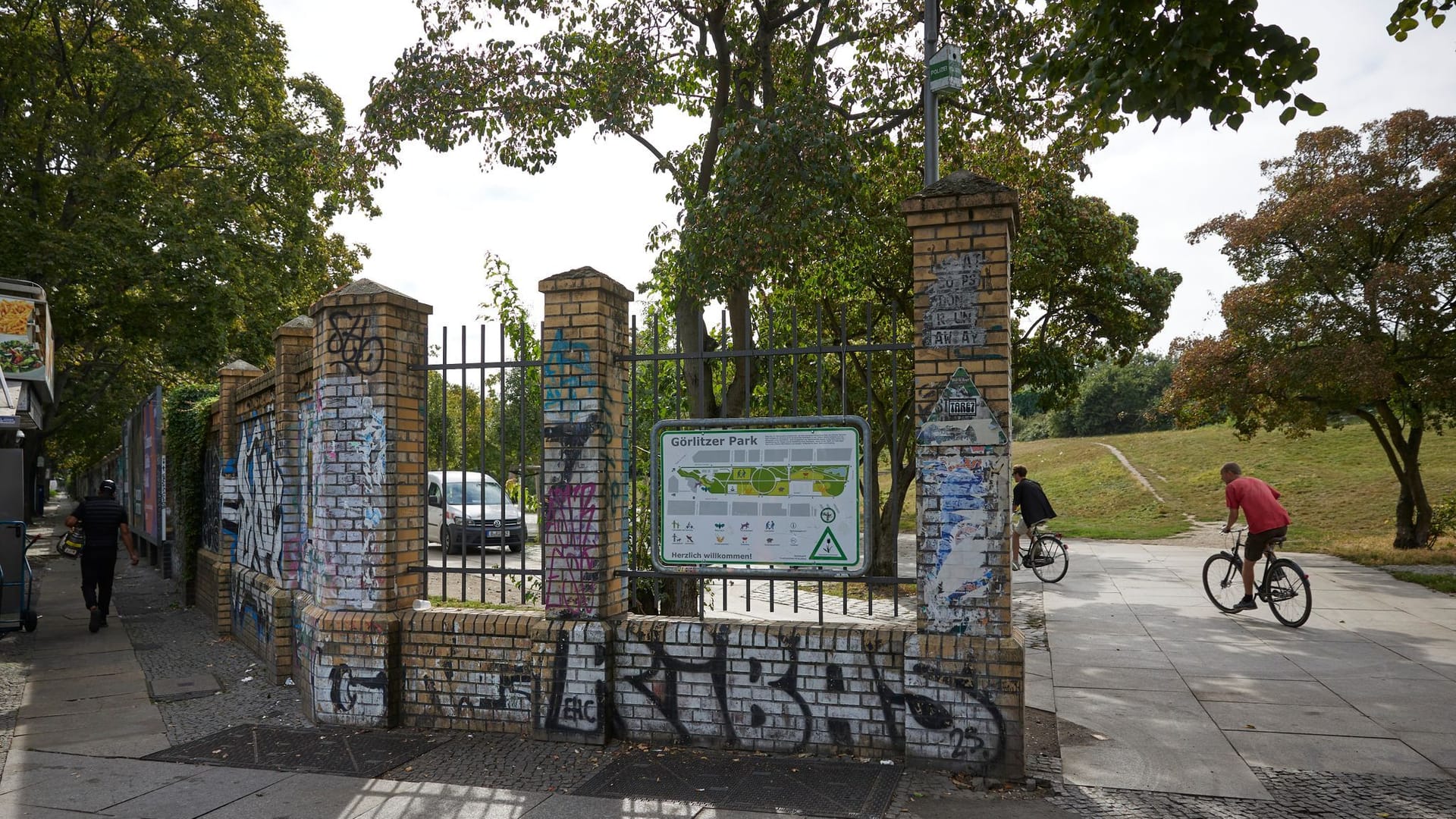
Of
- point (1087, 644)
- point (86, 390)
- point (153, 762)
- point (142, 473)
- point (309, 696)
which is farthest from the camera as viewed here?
point (86, 390)

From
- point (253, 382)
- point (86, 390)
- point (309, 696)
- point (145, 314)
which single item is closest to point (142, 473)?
point (145, 314)

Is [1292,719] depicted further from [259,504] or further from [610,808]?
[259,504]

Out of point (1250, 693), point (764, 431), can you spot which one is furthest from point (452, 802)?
point (1250, 693)

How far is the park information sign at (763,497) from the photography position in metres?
5.35

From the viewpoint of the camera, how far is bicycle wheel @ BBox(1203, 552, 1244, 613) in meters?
10.5

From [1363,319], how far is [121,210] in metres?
23.0

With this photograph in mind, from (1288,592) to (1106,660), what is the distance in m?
2.94

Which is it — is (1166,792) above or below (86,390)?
below

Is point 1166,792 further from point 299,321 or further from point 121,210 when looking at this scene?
point 121,210

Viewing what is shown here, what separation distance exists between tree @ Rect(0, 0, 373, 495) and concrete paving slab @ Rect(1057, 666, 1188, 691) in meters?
14.5

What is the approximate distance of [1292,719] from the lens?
239 inches

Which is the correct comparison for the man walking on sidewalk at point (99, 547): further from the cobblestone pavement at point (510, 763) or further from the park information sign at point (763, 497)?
the park information sign at point (763, 497)

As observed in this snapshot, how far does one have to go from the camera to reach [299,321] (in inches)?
317

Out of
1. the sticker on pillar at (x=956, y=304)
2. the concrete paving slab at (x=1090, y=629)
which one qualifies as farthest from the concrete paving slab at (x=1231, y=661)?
the sticker on pillar at (x=956, y=304)
